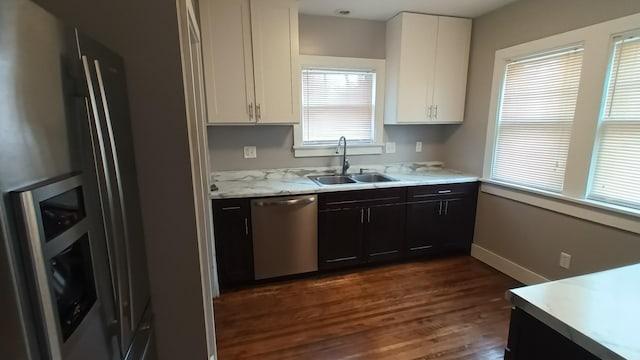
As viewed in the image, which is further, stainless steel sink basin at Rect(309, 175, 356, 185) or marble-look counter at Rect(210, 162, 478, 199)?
stainless steel sink basin at Rect(309, 175, 356, 185)

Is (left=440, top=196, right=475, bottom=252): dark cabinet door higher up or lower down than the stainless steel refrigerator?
lower down

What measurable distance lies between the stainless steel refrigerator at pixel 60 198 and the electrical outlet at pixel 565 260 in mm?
2952

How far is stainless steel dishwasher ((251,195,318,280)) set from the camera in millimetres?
2629

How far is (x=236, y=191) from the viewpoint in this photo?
257 cm

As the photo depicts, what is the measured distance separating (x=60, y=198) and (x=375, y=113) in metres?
3.05

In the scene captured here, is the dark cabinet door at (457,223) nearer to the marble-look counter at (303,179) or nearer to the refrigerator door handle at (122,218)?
the marble-look counter at (303,179)

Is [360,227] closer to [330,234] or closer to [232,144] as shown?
[330,234]

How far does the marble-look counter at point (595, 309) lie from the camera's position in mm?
760

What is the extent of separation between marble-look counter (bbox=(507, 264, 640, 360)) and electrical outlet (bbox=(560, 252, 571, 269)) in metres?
1.63

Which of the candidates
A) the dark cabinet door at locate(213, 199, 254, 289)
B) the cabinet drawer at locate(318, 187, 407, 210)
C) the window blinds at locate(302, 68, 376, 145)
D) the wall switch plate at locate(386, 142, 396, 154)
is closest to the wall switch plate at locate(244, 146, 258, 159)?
the window blinds at locate(302, 68, 376, 145)

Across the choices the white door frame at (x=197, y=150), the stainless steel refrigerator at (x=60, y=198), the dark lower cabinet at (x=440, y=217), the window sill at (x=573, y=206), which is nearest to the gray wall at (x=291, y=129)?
the white door frame at (x=197, y=150)

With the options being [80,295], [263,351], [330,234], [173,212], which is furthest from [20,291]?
[330,234]

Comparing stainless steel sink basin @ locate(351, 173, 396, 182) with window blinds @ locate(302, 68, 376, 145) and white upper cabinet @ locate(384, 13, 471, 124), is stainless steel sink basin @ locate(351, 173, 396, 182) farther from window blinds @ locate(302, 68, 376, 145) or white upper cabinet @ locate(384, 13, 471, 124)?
white upper cabinet @ locate(384, 13, 471, 124)

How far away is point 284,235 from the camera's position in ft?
8.89
